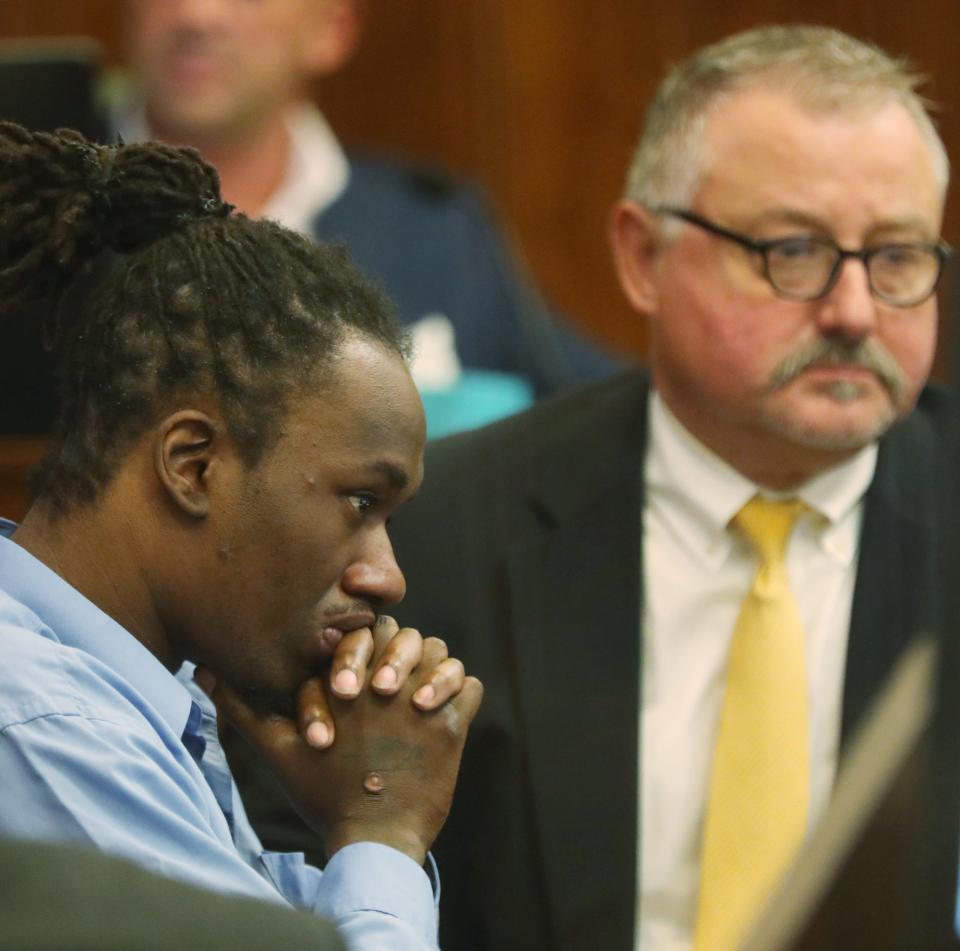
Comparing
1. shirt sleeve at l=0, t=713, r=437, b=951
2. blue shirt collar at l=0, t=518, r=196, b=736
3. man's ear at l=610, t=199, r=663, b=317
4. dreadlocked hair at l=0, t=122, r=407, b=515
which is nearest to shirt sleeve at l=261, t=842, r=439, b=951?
shirt sleeve at l=0, t=713, r=437, b=951

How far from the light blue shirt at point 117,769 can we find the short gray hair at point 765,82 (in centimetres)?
84

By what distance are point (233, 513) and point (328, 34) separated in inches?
79.3

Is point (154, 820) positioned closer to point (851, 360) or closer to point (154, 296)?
point (154, 296)

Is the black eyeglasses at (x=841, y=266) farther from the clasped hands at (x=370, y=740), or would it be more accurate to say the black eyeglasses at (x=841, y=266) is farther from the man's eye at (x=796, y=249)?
the clasped hands at (x=370, y=740)

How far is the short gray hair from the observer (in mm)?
1601

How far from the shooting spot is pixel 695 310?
1.64 metres

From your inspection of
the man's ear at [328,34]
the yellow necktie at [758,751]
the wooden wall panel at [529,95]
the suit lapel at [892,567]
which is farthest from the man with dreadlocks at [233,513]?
the wooden wall panel at [529,95]

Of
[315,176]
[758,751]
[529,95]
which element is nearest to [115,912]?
[758,751]

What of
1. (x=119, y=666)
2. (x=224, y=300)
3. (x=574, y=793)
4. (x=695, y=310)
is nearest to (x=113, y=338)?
(x=224, y=300)

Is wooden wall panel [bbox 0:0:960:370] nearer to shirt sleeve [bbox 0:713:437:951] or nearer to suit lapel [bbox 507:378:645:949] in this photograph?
suit lapel [bbox 507:378:645:949]

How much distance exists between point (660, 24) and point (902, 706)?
2485mm

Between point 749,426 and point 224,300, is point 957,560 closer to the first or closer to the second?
point 749,426

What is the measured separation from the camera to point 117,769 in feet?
3.09

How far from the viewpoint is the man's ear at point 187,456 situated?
106 centimetres
